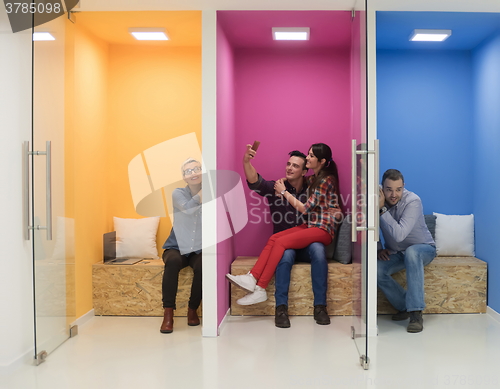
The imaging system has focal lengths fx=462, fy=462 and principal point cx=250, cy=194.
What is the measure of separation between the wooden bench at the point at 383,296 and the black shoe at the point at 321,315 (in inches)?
5.5

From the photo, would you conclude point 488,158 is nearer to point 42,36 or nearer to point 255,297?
point 255,297

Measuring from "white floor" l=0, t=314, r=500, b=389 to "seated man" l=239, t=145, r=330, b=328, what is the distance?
0.49 ft

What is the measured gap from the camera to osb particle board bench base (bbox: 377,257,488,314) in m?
3.69

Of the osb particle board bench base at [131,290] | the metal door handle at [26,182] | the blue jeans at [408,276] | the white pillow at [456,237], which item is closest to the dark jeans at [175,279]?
the osb particle board bench base at [131,290]

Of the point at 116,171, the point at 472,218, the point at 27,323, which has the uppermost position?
the point at 116,171

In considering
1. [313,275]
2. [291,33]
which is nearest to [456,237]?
[313,275]

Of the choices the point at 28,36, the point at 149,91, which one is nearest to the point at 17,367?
the point at 28,36

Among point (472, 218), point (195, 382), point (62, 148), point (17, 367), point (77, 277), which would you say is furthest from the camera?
point (472, 218)

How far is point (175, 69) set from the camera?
4230 millimetres

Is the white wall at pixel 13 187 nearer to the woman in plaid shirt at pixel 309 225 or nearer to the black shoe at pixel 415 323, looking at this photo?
the woman in plaid shirt at pixel 309 225

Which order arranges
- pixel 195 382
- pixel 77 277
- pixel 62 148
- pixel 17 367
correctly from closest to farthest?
pixel 195 382, pixel 17 367, pixel 62 148, pixel 77 277

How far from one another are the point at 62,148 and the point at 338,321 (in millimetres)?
2404

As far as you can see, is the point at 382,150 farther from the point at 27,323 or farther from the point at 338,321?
the point at 27,323

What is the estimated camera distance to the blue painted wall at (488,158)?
11.9ft
